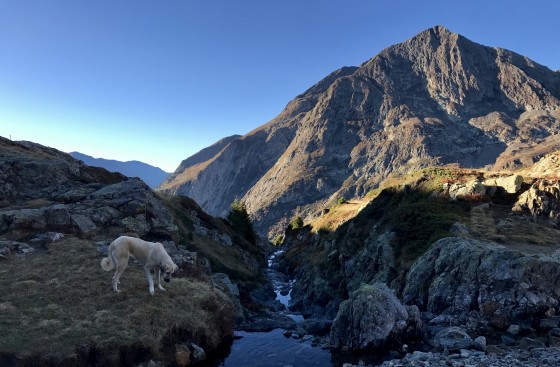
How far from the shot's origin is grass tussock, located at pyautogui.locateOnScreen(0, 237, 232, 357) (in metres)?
20.0

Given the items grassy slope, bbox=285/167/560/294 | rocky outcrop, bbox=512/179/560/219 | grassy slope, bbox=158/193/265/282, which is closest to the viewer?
grassy slope, bbox=285/167/560/294

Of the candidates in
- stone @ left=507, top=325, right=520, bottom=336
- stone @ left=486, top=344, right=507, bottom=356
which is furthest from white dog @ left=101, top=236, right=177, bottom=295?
stone @ left=507, top=325, right=520, bottom=336

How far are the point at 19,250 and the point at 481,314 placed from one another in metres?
36.9

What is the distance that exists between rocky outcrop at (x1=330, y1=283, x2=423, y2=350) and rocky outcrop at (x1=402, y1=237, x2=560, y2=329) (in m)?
5.30

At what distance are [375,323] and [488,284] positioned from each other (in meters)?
10.0

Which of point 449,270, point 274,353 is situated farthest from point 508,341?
point 274,353

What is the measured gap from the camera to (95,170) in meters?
61.7

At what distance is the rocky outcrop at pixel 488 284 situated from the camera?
26.4 metres

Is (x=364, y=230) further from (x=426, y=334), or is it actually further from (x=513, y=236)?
(x=426, y=334)

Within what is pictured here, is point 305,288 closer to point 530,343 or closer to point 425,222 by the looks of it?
point 425,222

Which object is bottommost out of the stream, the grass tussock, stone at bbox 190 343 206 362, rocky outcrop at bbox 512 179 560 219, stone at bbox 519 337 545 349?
the stream

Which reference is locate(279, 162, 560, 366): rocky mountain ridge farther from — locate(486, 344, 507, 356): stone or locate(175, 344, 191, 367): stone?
locate(175, 344, 191, 367): stone

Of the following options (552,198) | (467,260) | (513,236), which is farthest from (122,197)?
(552,198)

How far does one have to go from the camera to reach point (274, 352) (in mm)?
26672
